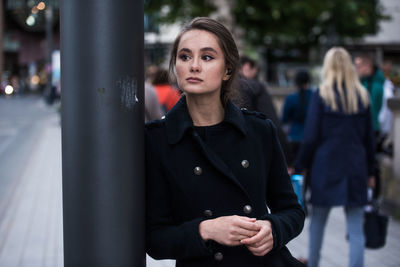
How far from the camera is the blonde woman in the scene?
4293 mm

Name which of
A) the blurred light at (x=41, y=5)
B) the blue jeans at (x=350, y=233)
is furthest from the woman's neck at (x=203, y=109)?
the blue jeans at (x=350, y=233)

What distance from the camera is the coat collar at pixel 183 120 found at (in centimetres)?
194

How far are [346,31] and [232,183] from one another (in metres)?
30.9

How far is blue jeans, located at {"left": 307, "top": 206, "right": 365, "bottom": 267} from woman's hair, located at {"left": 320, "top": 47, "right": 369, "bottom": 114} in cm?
86

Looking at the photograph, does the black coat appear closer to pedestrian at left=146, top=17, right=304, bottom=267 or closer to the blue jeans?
pedestrian at left=146, top=17, right=304, bottom=267

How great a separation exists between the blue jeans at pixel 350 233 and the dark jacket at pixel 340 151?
0.13 m

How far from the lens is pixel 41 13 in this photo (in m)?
2.50

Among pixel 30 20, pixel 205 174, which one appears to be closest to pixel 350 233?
pixel 205 174

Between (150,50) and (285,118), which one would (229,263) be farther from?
(150,50)

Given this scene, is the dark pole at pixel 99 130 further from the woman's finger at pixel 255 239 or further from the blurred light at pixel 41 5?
the blurred light at pixel 41 5

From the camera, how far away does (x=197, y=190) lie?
76.1 inches

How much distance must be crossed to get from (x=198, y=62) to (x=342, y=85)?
2691 millimetres

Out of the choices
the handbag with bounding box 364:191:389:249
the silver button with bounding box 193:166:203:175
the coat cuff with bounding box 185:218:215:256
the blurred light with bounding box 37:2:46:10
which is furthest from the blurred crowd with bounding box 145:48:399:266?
the coat cuff with bounding box 185:218:215:256

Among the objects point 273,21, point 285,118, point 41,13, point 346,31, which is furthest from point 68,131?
point 346,31
